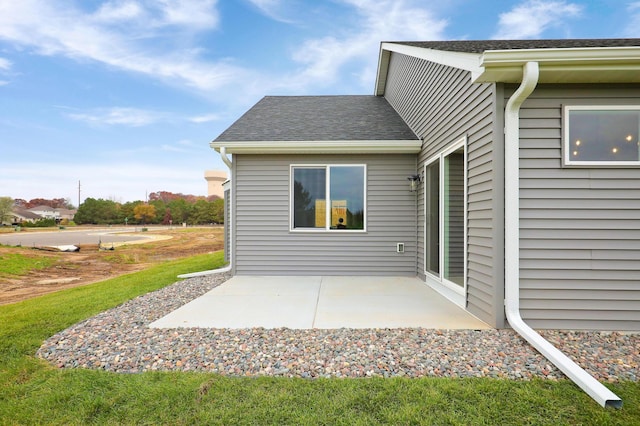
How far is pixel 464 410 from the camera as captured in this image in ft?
5.81

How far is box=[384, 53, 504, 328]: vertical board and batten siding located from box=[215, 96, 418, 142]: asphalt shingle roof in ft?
3.78

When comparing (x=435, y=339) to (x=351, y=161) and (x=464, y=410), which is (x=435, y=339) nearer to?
(x=464, y=410)

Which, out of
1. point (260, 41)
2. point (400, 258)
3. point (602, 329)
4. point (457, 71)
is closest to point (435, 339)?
point (602, 329)

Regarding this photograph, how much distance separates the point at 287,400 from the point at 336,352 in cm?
70

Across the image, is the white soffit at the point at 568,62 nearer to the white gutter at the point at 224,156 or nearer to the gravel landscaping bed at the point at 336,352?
the gravel landscaping bed at the point at 336,352

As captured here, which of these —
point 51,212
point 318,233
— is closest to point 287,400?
point 318,233

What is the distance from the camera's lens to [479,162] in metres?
3.33

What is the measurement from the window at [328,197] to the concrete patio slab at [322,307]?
1.15 meters

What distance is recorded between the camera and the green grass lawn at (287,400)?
1.72m

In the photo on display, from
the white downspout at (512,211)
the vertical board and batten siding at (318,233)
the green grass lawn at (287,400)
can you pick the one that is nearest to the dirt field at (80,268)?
the vertical board and batten siding at (318,233)

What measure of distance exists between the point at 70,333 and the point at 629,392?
4.73 metres

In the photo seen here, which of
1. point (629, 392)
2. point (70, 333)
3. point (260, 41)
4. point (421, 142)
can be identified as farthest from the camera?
point (260, 41)

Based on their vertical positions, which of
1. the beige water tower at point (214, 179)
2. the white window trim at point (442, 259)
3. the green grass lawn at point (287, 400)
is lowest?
the green grass lawn at point (287, 400)

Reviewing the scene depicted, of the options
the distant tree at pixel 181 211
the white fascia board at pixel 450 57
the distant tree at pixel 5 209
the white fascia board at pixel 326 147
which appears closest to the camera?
the white fascia board at pixel 450 57
